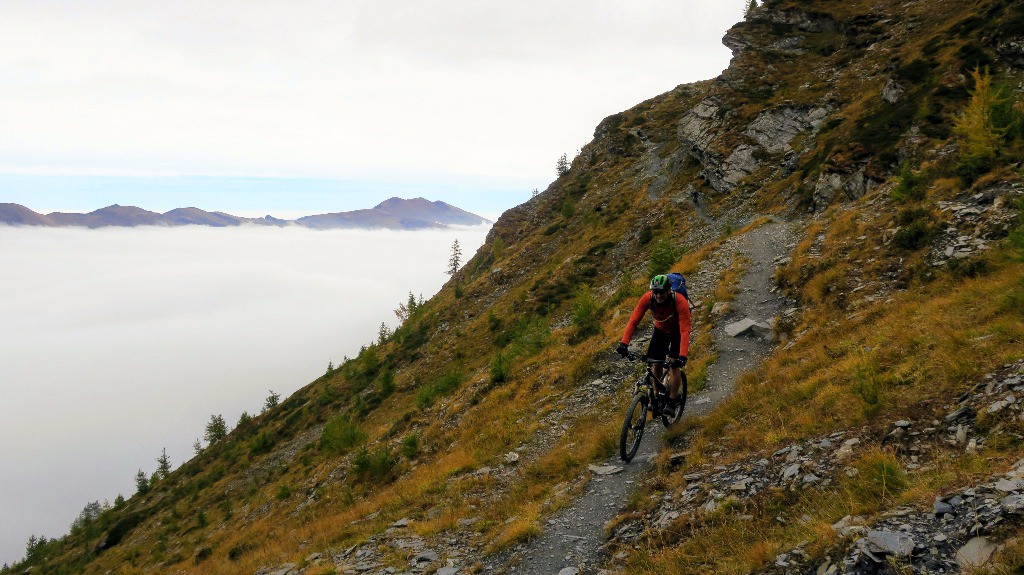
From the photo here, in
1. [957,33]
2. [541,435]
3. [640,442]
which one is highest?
[957,33]

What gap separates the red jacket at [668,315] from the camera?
8.55 meters

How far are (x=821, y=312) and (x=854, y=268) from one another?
280 cm

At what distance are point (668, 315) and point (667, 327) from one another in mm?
260

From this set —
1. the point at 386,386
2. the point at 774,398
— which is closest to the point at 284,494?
the point at 386,386

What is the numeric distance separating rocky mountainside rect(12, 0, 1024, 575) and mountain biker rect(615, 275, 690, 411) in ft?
4.87

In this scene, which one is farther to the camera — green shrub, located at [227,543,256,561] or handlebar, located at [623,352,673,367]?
green shrub, located at [227,543,256,561]

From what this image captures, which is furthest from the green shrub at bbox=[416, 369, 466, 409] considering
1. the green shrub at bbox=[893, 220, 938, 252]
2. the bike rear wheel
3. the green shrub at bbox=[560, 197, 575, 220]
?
the green shrub at bbox=[560, 197, 575, 220]

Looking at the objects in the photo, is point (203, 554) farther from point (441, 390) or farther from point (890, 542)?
point (890, 542)

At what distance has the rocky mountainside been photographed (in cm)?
539

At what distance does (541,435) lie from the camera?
504 inches

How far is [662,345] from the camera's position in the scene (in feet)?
30.6

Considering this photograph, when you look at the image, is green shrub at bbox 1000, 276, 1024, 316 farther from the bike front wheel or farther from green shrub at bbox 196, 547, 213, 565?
green shrub at bbox 196, 547, 213, 565

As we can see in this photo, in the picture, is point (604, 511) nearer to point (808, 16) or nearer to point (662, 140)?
point (662, 140)

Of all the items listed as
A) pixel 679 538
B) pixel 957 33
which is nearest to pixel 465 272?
pixel 957 33
